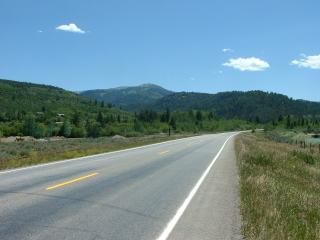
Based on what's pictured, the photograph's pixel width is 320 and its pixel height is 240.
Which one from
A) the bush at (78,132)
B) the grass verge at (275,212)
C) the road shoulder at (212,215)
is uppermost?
the grass verge at (275,212)

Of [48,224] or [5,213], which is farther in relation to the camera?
[5,213]

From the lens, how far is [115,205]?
34.3 ft

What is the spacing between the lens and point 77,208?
32.3ft

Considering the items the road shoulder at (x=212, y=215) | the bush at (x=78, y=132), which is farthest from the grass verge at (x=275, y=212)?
the bush at (x=78, y=132)

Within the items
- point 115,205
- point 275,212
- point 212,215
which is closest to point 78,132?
point 115,205

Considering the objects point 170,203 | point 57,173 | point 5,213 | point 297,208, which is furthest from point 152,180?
point 5,213

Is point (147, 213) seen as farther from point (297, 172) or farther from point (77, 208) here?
point (297, 172)

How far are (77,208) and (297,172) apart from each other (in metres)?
14.7

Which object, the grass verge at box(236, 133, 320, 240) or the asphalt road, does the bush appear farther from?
the grass verge at box(236, 133, 320, 240)

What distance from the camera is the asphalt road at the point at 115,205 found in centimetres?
796

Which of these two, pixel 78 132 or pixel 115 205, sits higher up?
pixel 115 205

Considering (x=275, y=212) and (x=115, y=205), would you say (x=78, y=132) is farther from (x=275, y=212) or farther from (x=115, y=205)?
(x=275, y=212)

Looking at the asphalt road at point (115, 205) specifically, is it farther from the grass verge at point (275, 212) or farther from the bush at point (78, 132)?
the bush at point (78, 132)

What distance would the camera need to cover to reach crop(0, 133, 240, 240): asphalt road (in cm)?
796
